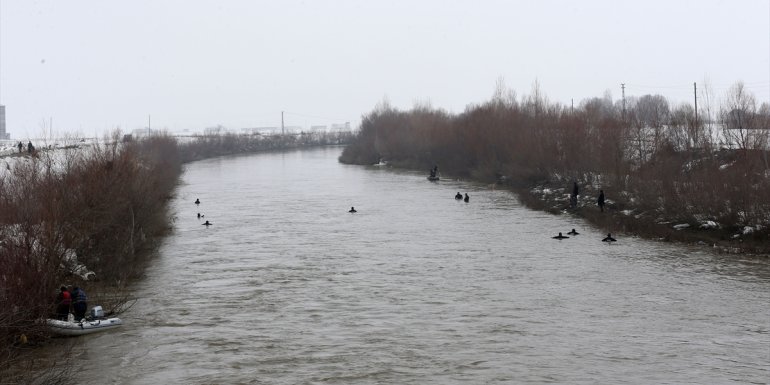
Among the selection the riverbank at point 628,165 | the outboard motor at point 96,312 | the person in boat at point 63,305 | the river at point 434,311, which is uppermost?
the riverbank at point 628,165

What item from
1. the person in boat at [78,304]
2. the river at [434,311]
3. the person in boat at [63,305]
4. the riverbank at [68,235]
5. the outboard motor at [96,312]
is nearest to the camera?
the river at [434,311]

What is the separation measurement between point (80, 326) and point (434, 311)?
854cm

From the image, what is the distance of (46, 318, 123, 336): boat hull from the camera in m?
17.1

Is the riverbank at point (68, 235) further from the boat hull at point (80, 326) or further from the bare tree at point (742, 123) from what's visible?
the bare tree at point (742, 123)

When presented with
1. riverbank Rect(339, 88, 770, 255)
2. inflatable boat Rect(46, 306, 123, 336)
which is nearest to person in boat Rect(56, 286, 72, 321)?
inflatable boat Rect(46, 306, 123, 336)

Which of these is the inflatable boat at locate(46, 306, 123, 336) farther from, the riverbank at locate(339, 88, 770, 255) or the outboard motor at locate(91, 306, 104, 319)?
the riverbank at locate(339, 88, 770, 255)

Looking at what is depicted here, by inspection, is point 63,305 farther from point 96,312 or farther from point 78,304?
point 96,312

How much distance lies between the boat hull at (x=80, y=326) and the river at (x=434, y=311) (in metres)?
0.27

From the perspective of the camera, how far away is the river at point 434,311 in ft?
50.2

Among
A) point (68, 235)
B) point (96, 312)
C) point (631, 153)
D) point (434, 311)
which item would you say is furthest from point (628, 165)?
point (96, 312)

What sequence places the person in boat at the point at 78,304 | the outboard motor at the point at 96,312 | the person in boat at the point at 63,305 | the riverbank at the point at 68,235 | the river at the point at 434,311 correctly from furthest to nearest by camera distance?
the outboard motor at the point at 96,312
the person in boat at the point at 78,304
the person in boat at the point at 63,305
the riverbank at the point at 68,235
the river at the point at 434,311

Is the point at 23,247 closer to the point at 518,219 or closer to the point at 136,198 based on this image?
the point at 136,198

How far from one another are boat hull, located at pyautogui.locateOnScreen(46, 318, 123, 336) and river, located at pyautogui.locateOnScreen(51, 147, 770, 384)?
27 centimetres

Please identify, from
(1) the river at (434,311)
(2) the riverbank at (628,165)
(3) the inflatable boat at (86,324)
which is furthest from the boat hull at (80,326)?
(2) the riverbank at (628,165)
